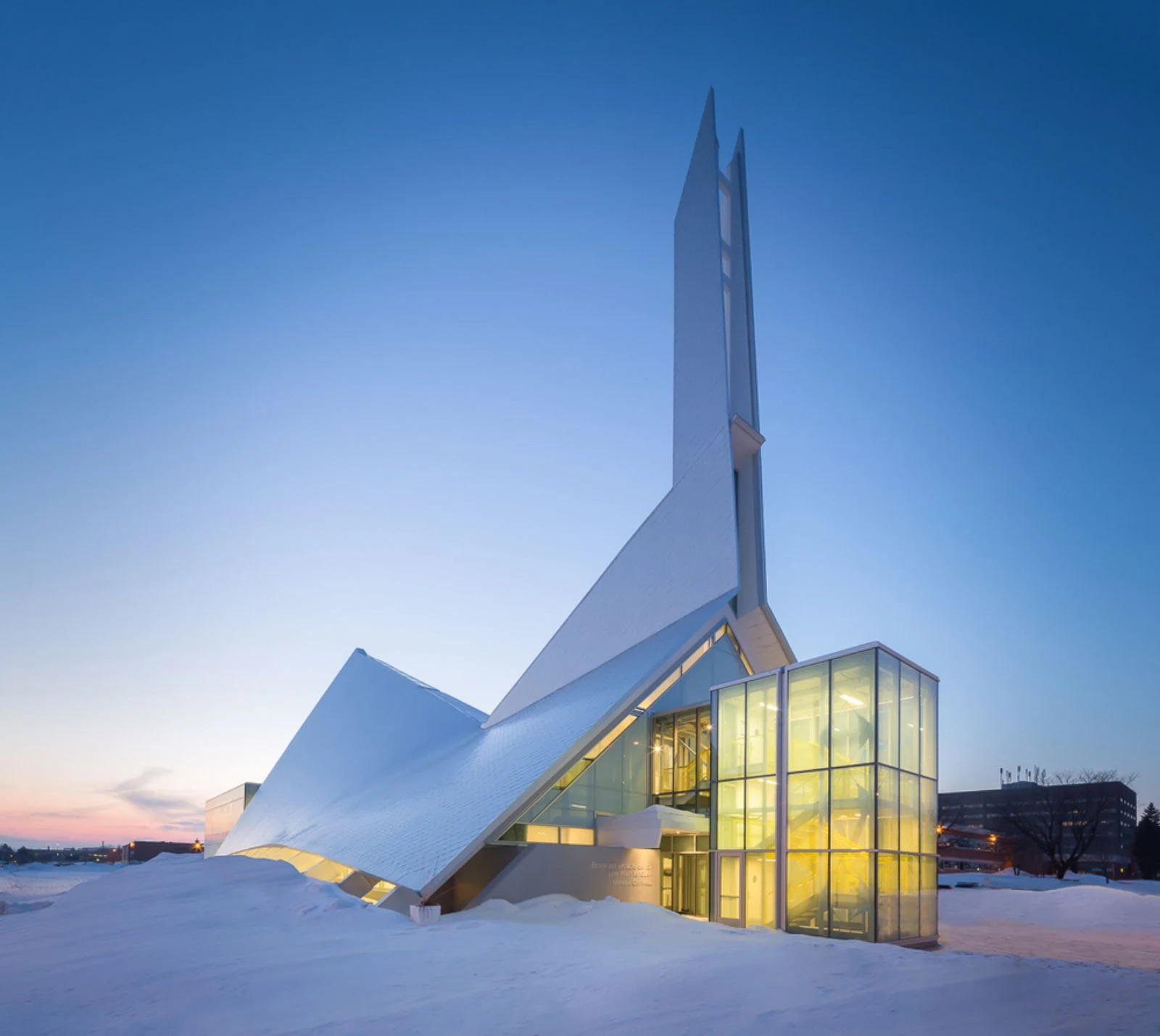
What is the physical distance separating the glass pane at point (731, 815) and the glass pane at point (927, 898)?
11.4ft

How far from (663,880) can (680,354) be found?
17148mm

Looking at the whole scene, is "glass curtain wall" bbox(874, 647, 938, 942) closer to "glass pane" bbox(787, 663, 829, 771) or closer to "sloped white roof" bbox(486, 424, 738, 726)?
"glass pane" bbox(787, 663, 829, 771)

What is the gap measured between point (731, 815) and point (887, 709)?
4.29 metres

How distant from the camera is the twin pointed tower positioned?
674 inches

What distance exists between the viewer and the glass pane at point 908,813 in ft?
52.4

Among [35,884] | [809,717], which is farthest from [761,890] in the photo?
[35,884]

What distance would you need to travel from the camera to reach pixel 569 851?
17.9 metres

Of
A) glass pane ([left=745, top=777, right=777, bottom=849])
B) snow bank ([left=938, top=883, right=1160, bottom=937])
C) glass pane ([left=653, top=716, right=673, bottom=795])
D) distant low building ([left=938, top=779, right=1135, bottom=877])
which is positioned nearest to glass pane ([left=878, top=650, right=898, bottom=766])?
glass pane ([left=745, top=777, right=777, bottom=849])

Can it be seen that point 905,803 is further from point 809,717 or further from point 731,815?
point 731,815

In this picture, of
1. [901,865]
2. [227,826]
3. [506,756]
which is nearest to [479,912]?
[506,756]

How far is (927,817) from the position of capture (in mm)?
17109

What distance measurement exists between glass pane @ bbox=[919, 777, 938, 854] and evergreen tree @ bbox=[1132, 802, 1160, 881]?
59038mm

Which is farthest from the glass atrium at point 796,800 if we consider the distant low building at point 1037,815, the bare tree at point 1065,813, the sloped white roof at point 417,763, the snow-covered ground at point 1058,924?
the distant low building at point 1037,815

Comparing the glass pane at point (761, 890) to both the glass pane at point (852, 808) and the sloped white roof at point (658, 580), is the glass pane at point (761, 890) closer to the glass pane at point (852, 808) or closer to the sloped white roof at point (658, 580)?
the glass pane at point (852, 808)
